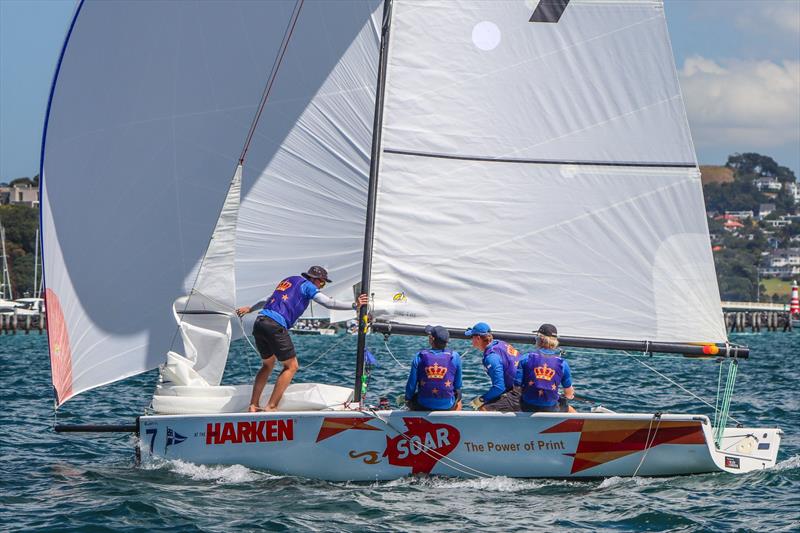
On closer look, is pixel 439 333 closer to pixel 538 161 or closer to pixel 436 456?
pixel 436 456

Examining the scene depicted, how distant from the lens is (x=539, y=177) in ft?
39.0

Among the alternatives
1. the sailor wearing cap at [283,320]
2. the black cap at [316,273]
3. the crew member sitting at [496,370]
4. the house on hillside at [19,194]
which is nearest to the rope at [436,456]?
the crew member sitting at [496,370]

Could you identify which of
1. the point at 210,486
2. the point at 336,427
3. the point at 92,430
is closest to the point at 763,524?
the point at 336,427

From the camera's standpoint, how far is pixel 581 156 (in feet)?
38.9

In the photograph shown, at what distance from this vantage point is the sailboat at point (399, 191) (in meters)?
11.7

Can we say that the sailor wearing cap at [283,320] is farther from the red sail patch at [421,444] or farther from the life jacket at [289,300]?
the red sail patch at [421,444]

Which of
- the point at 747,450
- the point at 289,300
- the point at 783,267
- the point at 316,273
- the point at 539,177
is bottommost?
the point at 747,450

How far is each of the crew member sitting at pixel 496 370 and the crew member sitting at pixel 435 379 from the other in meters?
0.50

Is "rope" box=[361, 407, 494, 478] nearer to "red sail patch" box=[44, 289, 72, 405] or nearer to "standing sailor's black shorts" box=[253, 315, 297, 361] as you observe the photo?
"standing sailor's black shorts" box=[253, 315, 297, 361]

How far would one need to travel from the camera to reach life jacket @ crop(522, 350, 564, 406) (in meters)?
10.7

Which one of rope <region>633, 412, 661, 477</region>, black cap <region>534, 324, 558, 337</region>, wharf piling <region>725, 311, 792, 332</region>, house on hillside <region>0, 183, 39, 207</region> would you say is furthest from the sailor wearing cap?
house on hillside <region>0, 183, 39, 207</region>

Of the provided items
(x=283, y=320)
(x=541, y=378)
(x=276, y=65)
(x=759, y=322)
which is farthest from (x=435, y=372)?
(x=759, y=322)

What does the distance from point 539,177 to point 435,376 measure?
2.54 metres

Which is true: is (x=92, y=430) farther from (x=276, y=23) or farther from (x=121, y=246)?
(x=276, y=23)
